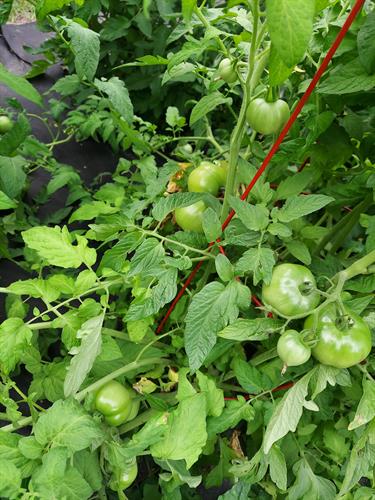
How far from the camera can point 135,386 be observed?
0.80 meters

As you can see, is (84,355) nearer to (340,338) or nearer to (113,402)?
(113,402)

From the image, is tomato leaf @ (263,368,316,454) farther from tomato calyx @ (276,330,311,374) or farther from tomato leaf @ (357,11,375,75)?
tomato leaf @ (357,11,375,75)

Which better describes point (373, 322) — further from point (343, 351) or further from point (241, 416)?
point (241, 416)

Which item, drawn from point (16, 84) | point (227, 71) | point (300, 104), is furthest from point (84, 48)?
point (300, 104)

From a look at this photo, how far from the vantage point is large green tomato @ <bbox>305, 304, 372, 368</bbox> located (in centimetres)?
57

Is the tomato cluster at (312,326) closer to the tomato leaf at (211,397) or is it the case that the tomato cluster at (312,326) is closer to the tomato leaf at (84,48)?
the tomato leaf at (211,397)

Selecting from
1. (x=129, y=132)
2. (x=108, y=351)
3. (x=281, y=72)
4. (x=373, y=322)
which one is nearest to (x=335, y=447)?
(x=373, y=322)

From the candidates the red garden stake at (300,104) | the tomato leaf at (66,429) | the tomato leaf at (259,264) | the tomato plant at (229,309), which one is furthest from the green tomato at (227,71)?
the tomato leaf at (66,429)

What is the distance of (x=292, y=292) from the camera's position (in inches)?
24.3

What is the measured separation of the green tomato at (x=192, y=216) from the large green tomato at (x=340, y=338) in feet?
0.86

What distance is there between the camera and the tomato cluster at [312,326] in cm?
57

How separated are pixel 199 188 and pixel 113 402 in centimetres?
38

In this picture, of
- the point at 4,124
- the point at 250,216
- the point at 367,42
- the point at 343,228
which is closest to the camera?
the point at 367,42

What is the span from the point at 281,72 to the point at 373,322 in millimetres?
391
